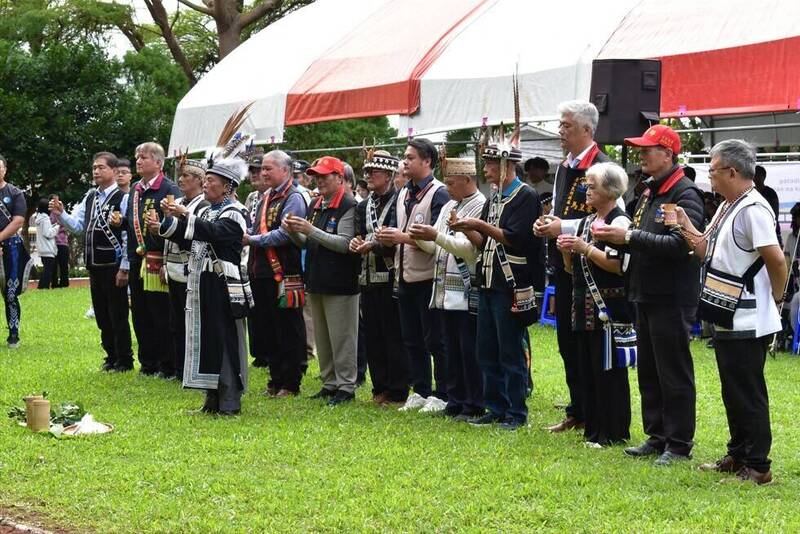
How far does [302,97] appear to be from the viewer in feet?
50.3

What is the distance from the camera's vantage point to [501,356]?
8617mm

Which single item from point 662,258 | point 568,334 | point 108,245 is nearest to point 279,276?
point 108,245

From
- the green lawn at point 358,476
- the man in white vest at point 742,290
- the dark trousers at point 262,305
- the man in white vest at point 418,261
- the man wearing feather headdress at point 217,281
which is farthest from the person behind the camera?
the dark trousers at point 262,305

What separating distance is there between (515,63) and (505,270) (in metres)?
4.37

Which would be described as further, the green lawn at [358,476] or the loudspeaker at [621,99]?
the loudspeaker at [621,99]

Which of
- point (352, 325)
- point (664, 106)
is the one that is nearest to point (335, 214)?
point (352, 325)

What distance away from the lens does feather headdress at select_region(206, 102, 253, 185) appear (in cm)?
919

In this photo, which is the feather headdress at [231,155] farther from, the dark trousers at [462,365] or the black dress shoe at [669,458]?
the black dress shoe at [669,458]

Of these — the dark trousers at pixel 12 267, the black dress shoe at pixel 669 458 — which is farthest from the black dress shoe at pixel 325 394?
the dark trousers at pixel 12 267

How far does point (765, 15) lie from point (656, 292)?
A: 4829 millimetres

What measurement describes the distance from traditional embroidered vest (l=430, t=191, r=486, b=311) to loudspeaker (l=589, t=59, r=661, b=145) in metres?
1.11

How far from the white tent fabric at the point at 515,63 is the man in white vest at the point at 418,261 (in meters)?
2.62

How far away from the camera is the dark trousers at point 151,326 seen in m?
11.7

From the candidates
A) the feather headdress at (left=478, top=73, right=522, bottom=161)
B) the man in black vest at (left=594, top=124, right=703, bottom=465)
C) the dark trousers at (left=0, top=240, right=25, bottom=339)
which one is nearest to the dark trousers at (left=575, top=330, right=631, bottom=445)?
the man in black vest at (left=594, top=124, right=703, bottom=465)
